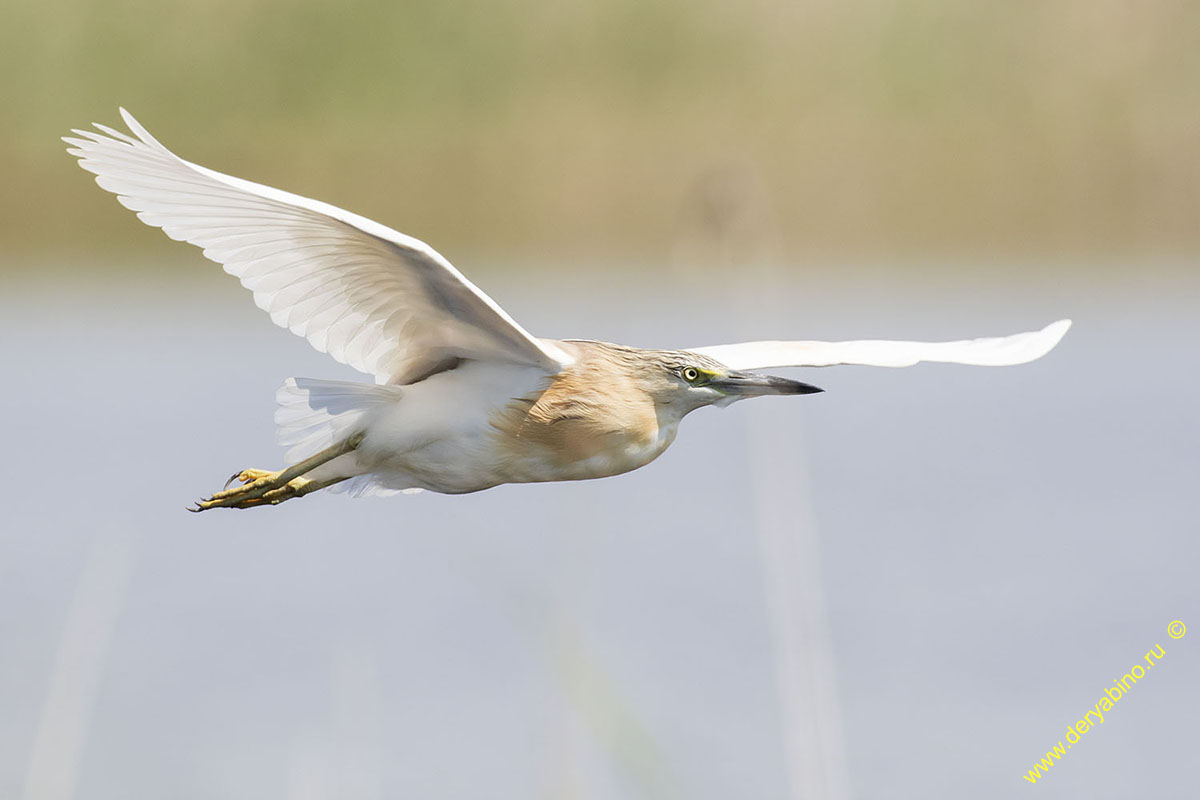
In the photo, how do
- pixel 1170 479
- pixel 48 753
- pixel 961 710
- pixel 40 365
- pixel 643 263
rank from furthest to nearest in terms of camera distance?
pixel 643 263 < pixel 40 365 < pixel 1170 479 < pixel 961 710 < pixel 48 753

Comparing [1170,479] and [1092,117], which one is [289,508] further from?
[1092,117]

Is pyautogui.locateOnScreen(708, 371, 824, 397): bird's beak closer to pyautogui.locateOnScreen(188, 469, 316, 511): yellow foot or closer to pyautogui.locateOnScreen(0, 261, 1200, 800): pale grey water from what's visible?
pyautogui.locateOnScreen(0, 261, 1200, 800): pale grey water

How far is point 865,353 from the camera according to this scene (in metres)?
3.86

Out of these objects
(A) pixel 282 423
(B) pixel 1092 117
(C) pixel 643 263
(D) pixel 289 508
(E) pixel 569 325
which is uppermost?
(B) pixel 1092 117

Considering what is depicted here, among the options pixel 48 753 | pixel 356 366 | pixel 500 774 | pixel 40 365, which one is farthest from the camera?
pixel 40 365

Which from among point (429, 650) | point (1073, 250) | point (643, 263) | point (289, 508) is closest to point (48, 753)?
Result: point (429, 650)

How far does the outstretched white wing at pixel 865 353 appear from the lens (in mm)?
3781

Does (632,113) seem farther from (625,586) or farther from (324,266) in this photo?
(324,266)

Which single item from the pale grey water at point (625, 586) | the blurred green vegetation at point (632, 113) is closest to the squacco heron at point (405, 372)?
the pale grey water at point (625, 586)

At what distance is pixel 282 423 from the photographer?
345cm

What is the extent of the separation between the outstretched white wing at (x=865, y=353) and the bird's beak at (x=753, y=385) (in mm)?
233

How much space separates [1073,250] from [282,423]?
18.5m

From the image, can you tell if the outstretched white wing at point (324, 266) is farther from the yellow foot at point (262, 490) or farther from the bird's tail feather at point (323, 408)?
the yellow foot at point (262, 490)

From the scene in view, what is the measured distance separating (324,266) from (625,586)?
8081 millimetres
